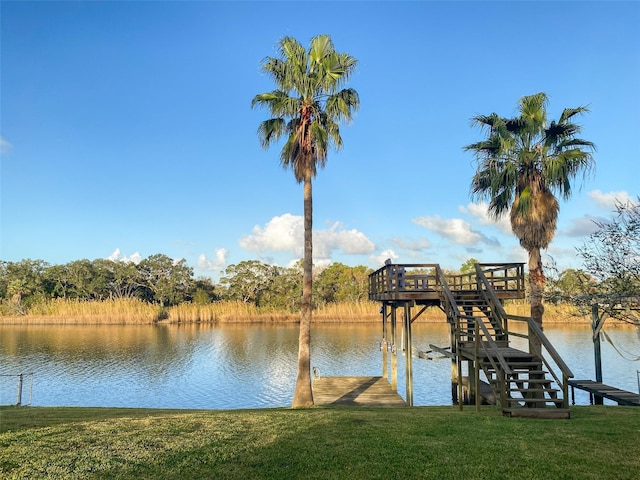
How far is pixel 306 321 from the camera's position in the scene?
48.0 ft

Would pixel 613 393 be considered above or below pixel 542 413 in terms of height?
below

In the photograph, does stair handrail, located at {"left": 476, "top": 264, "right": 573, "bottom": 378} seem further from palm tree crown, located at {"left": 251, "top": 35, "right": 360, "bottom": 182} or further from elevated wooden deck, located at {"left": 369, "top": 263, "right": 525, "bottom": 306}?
palm tree crown, located at {"left": 251, "top": 35, "right": 360, "bottom": 182}

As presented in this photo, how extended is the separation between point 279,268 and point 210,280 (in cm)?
1500

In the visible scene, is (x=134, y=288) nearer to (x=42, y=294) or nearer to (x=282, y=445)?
(x=42, y=294)

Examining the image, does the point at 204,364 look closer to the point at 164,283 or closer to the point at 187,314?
the point at 187,314

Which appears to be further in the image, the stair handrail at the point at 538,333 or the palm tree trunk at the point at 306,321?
the palm tree trunk at the point at 306,321

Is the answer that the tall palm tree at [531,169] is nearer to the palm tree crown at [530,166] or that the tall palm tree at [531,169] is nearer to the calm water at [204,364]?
the palm tree crown at [530,166]

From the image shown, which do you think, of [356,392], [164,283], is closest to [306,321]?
[356,392]

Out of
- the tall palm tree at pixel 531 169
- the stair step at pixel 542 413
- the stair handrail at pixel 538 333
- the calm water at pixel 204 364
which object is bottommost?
the calm water at pixel 204 364

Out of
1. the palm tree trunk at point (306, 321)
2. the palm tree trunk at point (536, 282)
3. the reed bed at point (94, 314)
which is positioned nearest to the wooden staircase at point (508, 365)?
the palm tree trunk at point (536, 282)

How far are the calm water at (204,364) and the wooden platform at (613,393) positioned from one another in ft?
6.20

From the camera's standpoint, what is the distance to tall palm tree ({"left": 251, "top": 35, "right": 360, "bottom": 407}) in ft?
49.3

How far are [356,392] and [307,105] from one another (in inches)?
419

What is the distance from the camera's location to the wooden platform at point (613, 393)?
40.8 feet
